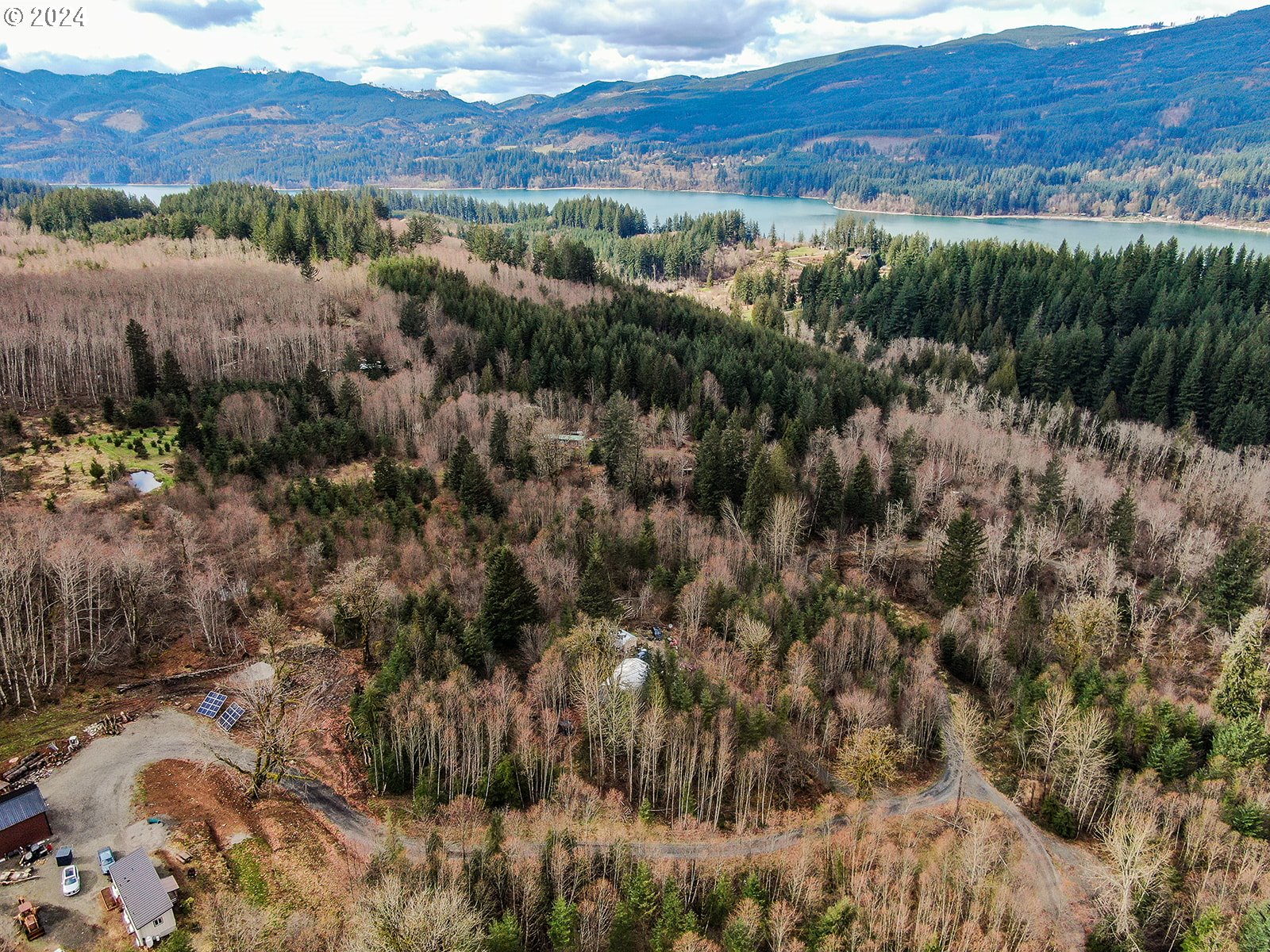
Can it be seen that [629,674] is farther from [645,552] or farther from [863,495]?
[863,495]

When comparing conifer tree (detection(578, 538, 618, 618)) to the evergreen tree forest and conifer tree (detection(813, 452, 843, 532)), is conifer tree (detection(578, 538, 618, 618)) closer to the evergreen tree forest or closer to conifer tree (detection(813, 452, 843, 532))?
conifer tree (detection(813, 452, 843, 532))

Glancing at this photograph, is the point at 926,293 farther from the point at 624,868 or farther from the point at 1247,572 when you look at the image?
the point at 624,868

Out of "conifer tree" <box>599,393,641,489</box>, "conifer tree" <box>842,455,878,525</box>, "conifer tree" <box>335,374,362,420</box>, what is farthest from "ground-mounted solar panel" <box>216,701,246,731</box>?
"conifer tree" <box>842,455,878,525</box>

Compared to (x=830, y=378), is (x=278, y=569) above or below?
below

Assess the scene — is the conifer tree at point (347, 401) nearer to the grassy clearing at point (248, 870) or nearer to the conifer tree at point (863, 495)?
the grassy clearing at point (248, 870)

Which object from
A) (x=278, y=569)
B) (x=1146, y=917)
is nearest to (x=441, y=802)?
(x=278, y=569)
